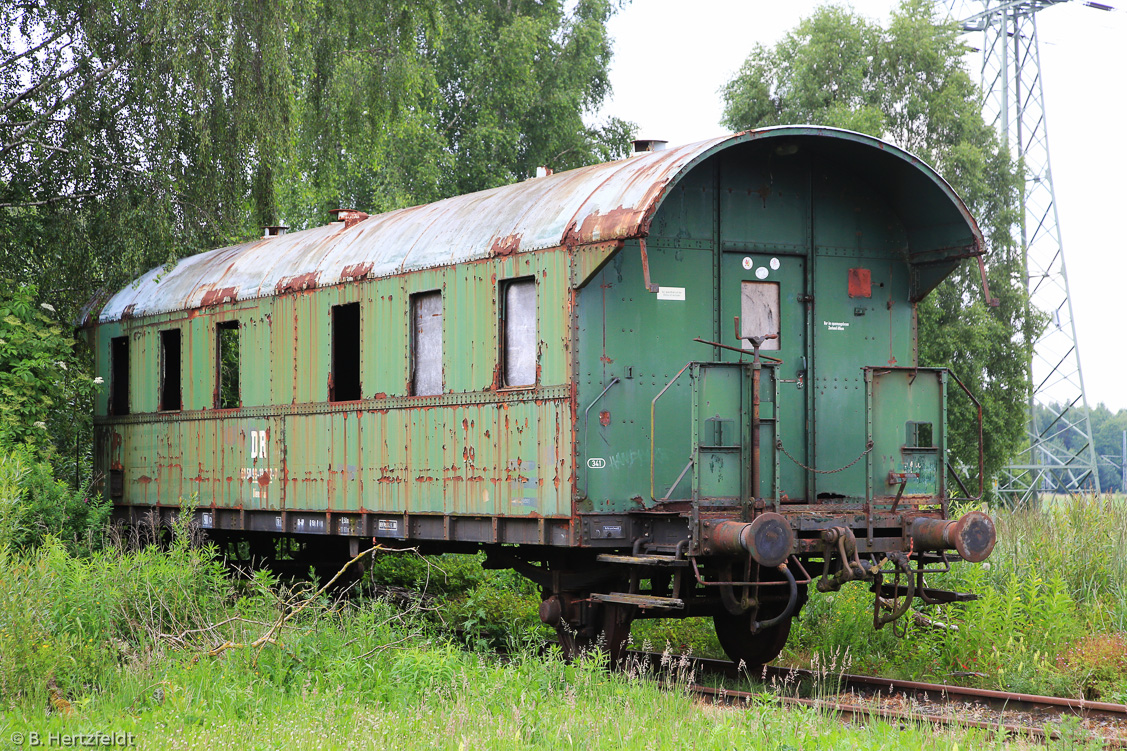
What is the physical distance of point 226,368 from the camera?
14.3 meters

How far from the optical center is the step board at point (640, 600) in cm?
861

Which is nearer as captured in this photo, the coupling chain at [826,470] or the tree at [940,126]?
the coupling chain at [826,470]

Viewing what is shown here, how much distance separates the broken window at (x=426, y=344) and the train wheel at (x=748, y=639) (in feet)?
10.8

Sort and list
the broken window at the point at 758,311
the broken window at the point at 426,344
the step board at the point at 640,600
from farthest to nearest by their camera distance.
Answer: the broken window at the point at 426,344 < the broken window at the point at 758,311 < the step board at the point at 640,600

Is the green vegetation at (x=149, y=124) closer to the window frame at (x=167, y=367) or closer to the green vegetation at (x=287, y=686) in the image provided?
the window frame at (x=167, y=367)

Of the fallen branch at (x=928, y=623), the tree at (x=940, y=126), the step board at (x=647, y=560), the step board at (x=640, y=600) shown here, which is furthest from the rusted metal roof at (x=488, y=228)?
the tree at (x=940, y=126)

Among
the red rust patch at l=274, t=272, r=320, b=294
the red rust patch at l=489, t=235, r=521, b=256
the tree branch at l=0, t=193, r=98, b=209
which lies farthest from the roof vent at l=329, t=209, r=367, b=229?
the tree branch at l=0, t=193, r=98, b=209

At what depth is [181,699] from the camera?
7469 mm

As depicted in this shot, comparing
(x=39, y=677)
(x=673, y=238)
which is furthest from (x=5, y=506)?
(x=673, y=238)

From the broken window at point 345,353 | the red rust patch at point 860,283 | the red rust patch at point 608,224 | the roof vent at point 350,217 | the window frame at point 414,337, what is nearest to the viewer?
the red rust patch at point 608,224

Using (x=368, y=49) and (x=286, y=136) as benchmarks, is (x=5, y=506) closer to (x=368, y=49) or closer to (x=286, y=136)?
(x=286, y=136)

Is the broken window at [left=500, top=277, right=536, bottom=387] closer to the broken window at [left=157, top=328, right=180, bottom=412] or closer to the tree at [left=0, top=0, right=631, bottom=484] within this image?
the broken window at [left=157, top=328, right=180, bottom=412]

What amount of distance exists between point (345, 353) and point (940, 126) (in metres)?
24.9

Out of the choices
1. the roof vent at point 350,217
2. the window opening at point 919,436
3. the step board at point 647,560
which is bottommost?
the step board at point 647,560
